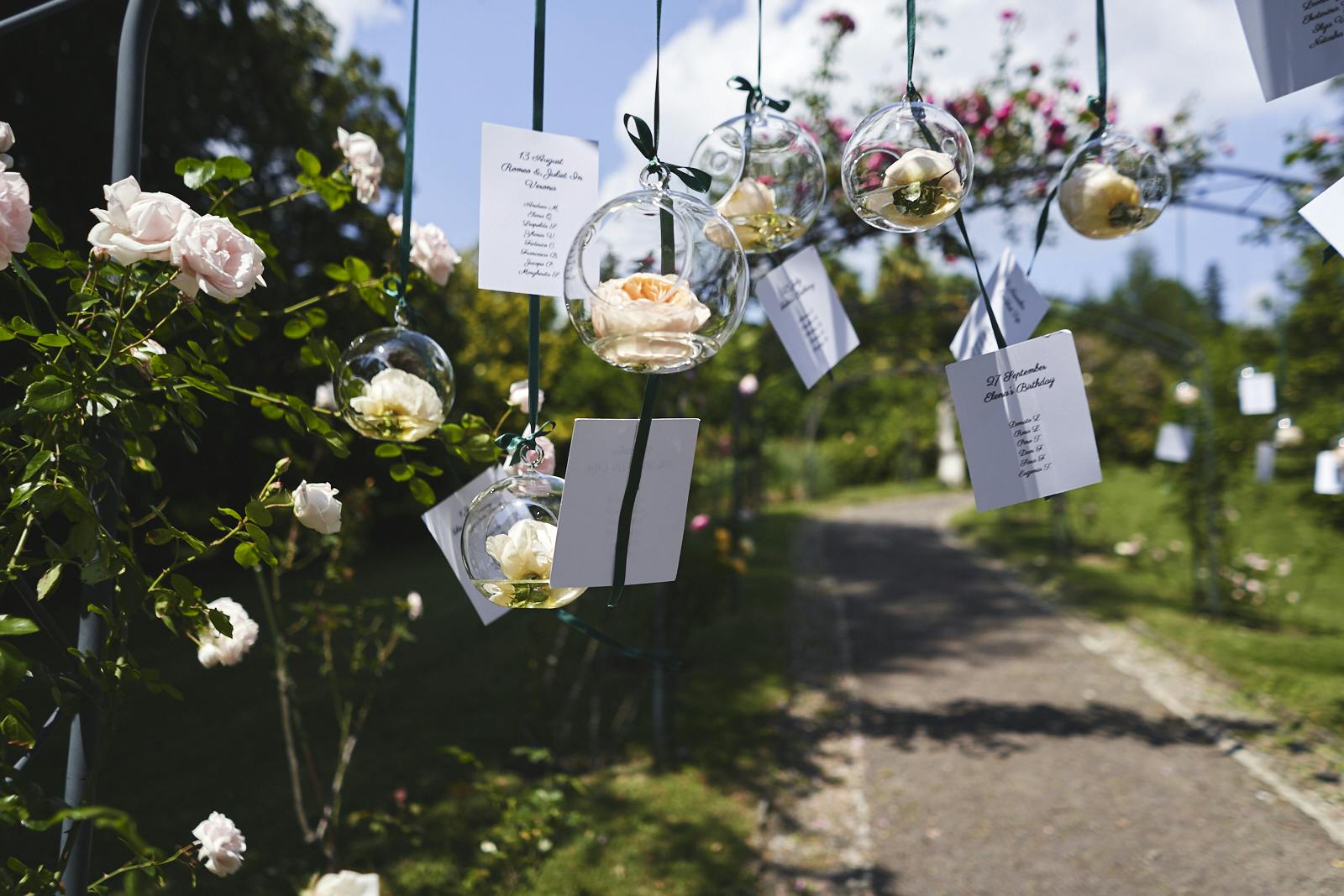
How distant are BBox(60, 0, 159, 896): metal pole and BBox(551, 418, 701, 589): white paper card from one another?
0.61m

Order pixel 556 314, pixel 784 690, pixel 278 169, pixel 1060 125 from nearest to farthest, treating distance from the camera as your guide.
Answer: pixel 1060 125
pixel 784 690
pixel 278 169
pixel 556 314

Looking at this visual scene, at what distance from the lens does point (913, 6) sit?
109cm

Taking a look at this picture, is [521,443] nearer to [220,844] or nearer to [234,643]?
[220,844]

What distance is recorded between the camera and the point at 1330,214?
98 cm

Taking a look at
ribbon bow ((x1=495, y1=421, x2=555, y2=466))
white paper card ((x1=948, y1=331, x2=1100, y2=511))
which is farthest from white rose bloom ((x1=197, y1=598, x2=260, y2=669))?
white paper card ((x1=948, y1=331, x2=1100, y2=511))

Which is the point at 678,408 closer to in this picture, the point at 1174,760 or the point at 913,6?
the point at 1174,760

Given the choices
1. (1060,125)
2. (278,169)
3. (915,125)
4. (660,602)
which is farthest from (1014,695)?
(278,169)

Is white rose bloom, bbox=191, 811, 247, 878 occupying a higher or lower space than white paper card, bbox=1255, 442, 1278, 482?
lower

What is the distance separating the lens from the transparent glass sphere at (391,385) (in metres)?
1.15

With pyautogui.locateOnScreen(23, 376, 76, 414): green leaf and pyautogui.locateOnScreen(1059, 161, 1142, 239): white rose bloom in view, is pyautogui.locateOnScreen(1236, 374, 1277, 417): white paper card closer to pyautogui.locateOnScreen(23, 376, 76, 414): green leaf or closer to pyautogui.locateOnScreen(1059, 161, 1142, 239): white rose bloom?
pyautogui.locateOnScreen(1059, 161, 1142, 239): white rose bloom

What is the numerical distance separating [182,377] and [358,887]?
0.63m

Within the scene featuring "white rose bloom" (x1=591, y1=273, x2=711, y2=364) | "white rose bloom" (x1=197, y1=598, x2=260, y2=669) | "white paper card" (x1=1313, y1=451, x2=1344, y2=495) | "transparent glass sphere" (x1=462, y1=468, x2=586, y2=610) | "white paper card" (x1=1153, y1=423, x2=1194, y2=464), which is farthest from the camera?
"white paper card" (x1=1153, y1=423, x2=1194, y2=464)

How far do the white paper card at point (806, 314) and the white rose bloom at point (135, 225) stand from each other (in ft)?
2.55

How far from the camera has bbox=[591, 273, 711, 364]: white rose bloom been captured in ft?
2.81
